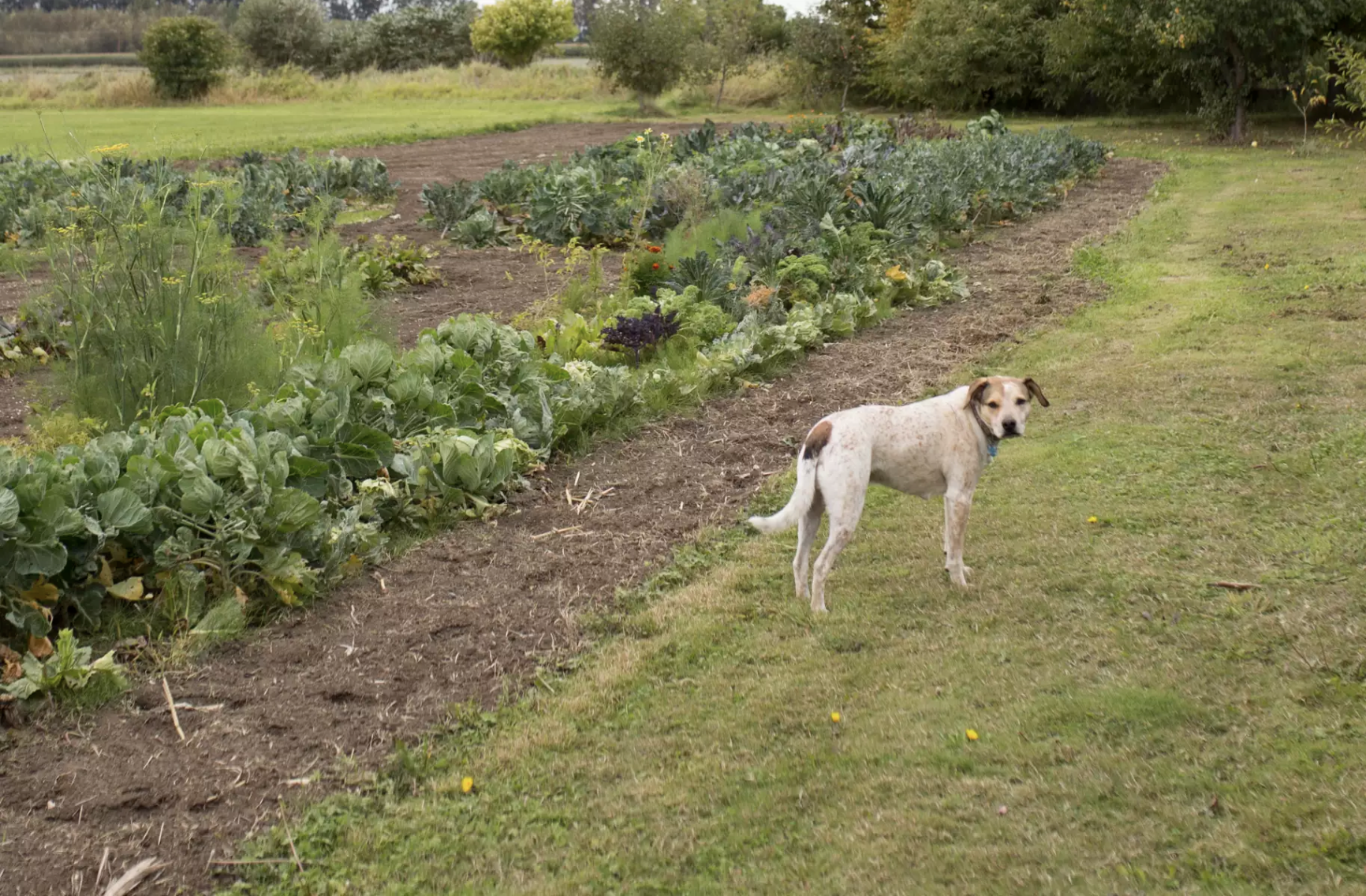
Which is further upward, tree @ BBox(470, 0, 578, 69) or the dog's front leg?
tree @ BBox(470, 0, 578, 69)

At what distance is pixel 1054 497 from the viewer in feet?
20.4

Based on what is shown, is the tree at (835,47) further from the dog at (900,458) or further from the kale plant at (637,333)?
the dog at (900,458)

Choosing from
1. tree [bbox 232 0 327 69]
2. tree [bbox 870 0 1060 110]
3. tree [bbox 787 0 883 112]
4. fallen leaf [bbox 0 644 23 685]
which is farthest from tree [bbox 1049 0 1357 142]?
tree [bbox 232 0 327 69]

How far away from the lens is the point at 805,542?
512 cm

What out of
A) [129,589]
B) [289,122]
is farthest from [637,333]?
[289,122]

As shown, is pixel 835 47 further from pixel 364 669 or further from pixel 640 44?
pixel 364 669

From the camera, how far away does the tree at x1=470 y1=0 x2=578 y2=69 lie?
201 ft

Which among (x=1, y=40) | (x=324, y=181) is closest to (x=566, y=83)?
(x=324, y=181)

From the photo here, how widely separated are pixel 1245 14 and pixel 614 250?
16.2 meters

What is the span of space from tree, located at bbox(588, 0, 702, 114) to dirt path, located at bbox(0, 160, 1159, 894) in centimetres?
3473

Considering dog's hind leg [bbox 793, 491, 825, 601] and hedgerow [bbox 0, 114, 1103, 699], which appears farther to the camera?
dog's hind leg [bbox 793, 491, 825, 601]

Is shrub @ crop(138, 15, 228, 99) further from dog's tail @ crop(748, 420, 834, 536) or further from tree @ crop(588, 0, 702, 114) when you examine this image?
dog's tail @ crop(748, 420, 834, 536)

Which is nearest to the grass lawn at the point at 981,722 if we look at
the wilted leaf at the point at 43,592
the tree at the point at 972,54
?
the wilted leaf at the point at 43,592

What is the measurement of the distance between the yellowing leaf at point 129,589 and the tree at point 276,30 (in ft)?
213
